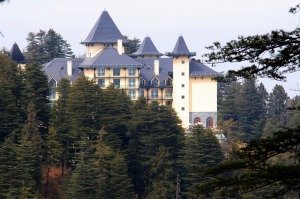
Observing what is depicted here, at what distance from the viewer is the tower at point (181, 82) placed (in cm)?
9912

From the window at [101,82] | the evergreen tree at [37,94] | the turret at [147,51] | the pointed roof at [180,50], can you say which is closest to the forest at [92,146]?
the evergreen tree at [37,94]

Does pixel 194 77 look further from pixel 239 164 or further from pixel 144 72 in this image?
pixel 239 164

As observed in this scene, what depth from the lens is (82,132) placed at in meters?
68.2

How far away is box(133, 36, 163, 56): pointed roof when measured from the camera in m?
109

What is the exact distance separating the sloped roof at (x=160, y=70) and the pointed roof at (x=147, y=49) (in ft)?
17.0

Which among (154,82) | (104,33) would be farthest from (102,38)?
(154,82)

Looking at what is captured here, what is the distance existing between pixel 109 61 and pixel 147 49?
42.3ft

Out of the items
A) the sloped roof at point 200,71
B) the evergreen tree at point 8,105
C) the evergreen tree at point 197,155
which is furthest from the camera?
the sloped roof at point 200,71

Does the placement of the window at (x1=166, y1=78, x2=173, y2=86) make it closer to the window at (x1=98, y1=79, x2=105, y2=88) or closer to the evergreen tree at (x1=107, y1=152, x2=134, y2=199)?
the window at (x1=98, y1=79, x2=105, y2=88)

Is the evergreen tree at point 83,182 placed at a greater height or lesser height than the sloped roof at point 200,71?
lesser

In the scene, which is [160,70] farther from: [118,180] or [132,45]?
[118,180]

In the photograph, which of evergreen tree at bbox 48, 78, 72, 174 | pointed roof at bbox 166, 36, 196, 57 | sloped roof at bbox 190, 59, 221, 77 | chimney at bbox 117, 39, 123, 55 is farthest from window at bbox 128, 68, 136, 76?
evergreen tree at bbox 48, 78, 72, 174

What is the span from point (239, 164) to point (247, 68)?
1.22 meters

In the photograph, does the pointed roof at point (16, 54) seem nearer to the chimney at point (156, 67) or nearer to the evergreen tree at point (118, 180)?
the chimney at point (156, 67)
